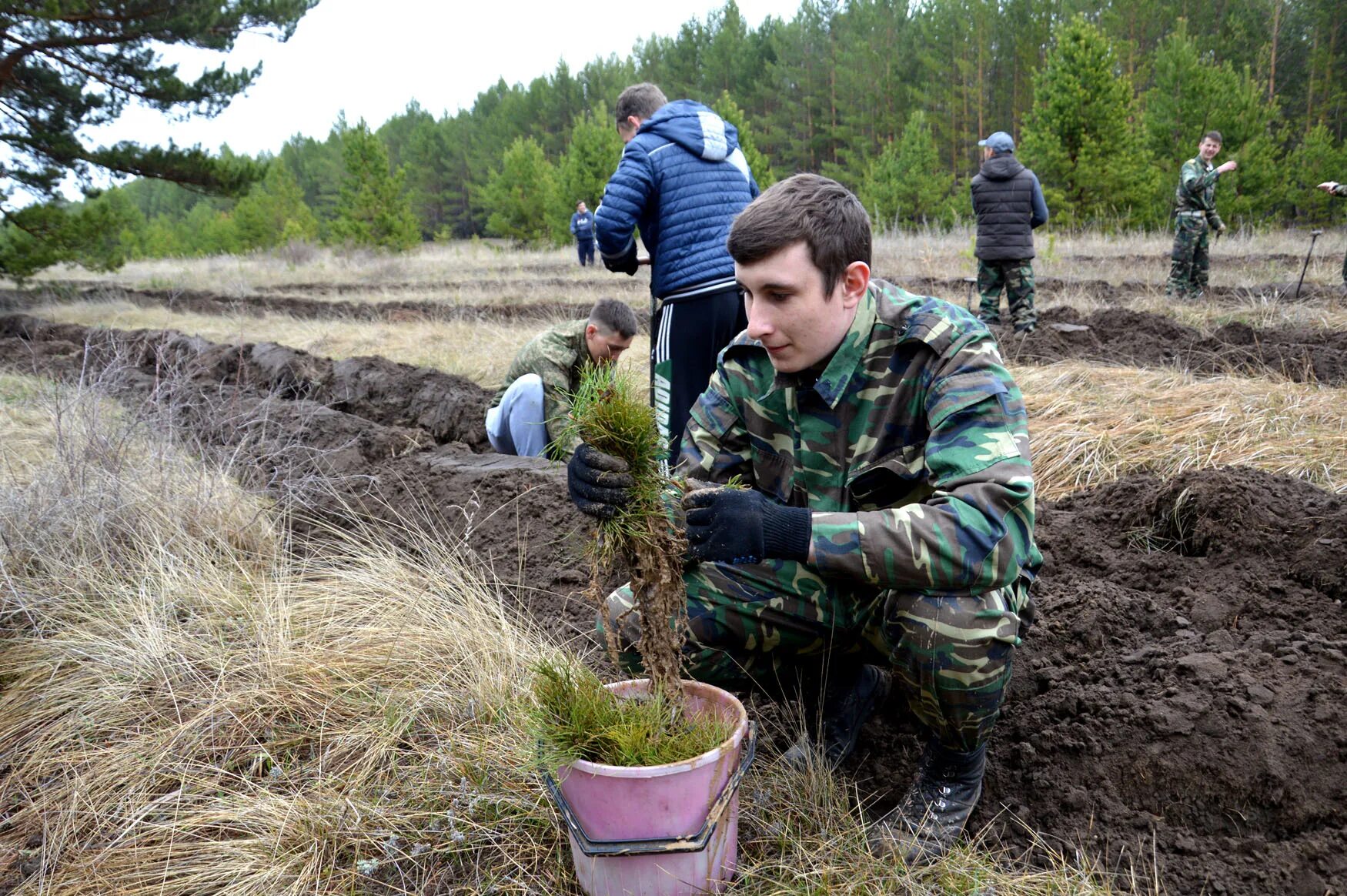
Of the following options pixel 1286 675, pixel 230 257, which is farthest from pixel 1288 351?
pixel 230 257

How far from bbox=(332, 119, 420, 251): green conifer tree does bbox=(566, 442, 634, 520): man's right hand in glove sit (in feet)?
105

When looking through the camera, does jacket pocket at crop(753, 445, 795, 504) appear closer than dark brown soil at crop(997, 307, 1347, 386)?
Yes

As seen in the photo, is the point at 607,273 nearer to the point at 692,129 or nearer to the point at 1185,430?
the point at 692,129

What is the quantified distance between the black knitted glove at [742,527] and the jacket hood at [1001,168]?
28.6ft

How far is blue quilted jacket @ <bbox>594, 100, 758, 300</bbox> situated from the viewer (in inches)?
175

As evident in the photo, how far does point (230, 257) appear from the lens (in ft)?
112

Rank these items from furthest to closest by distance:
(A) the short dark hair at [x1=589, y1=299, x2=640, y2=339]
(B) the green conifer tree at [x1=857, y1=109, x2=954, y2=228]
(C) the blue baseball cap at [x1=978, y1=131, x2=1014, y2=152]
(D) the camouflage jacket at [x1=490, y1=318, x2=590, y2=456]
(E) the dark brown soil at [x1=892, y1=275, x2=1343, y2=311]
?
(B) the green conifer tree at [x1=857, y1=109, x2=954, y2=228] < (E) the dark brown soil at [x1=892, y1=275, x2=1343, y2=311] < (C) the blue baseball cap at [x1=978, y1=131, x2=1014, y2=152] < (D) the camouflage jacket at [x1=490, y1=318, x2=590, y2=456] < (A) the short dark hair at [x1=589, y1=299, x2=640, y2=339]

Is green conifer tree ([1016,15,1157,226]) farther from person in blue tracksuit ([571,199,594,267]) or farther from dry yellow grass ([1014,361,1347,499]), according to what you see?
dry yellow grass ([1014,361,1347,499])

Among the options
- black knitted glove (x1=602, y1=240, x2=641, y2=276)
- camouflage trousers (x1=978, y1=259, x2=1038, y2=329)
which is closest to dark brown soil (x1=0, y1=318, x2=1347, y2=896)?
black knitted glove (x1=602, y1=240, x2=641, y2=276)

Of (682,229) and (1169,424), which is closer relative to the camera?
(682,229)

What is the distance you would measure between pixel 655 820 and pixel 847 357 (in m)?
1.13

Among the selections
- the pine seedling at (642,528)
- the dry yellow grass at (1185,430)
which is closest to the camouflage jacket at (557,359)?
the dry yellow grass at (1185,430)

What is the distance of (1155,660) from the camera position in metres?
2.52

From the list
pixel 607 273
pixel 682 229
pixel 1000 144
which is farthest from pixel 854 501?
pixel 607 273
